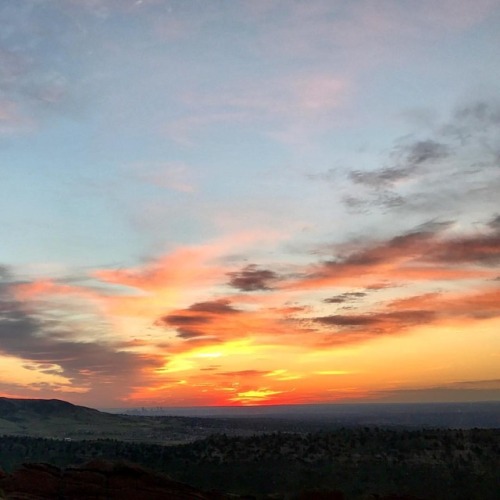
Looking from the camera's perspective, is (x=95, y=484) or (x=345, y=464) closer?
(x=95, y=484)

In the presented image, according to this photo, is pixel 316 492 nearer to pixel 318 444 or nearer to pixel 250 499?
pixel 250 499

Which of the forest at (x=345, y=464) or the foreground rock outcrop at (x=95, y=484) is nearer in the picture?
the foreground rock outcrop at (x=95, y=484)

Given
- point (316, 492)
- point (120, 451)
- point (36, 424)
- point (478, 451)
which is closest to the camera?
point (316, 492)

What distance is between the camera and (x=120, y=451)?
3637 inches

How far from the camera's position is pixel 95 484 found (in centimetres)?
5266

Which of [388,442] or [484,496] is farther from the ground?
[388,442]

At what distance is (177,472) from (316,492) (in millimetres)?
26646

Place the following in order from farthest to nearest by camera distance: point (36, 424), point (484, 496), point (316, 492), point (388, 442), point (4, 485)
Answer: point (36, 424), point (388, 442), point (484, 496), point (316, 492), point (4, 485)

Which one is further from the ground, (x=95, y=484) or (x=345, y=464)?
(x=95, y=484)

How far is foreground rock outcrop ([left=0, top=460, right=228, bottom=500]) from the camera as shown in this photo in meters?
50.7

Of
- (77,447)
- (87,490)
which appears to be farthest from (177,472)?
(77,447)

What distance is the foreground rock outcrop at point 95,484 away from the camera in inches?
1996

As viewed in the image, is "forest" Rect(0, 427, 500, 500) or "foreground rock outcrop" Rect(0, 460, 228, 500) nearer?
"foreground rock outcrop" Rect(0, 460, 228, 500)

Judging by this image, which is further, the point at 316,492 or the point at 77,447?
the point at 77,447
